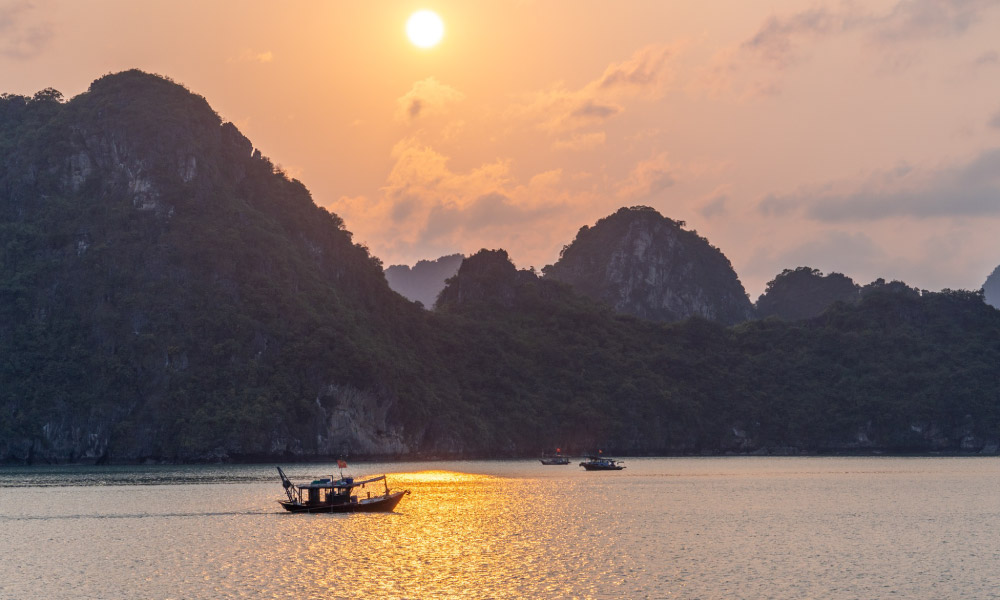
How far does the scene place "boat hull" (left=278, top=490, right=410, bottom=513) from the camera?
7512cm

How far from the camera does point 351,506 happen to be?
246 ft

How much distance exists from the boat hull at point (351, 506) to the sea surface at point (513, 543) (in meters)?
0.88

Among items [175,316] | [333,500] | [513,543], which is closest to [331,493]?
[333,500]

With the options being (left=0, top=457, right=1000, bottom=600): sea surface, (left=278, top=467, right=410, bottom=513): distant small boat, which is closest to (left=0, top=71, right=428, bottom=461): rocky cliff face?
(left=0, top=457, right=1000, bottom=600): sea surface

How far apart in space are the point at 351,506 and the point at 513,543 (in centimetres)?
1867

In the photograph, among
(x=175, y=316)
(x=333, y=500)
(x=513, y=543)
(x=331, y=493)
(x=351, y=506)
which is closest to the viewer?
(x=513, y=543)

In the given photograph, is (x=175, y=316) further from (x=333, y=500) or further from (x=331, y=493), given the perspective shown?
(x=333, y=500)

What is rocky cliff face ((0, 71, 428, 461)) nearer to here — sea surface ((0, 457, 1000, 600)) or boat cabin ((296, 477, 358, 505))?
sea surface ((0, 457, 1000, 600))

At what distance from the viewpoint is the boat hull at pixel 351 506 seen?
7512cm

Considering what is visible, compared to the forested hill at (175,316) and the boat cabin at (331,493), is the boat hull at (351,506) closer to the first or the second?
the boat cabin at (331,493)

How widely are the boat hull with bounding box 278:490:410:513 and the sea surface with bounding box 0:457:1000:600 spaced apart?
34.8 inches

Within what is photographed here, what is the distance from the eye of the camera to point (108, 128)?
180 metres

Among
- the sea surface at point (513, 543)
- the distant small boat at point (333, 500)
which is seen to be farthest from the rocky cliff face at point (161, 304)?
the distant small boat at point (333, 500)

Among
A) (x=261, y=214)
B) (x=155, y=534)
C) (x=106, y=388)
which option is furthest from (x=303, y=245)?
(x=155, y=534)
